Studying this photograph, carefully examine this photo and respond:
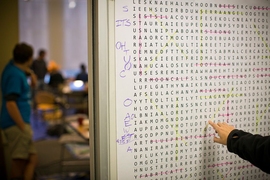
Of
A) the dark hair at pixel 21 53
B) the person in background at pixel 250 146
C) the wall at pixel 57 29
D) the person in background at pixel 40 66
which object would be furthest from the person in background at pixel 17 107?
the wall at pixel 57 29

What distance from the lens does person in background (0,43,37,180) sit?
8.86 ft

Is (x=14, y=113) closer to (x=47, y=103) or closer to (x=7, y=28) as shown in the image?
(x=7, y=28)

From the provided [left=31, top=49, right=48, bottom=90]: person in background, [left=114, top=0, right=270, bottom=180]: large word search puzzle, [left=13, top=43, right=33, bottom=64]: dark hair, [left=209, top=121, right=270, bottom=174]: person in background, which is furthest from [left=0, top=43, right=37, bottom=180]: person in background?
[left=31, top=49, right=48, bottom=90]: person in background

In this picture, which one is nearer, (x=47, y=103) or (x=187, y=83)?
(x=187, y=83)

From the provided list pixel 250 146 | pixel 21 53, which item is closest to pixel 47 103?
pixel 21 53

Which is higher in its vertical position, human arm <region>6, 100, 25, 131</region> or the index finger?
the index finger

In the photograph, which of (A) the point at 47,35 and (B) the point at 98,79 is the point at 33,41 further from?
(B) the point at 98,79

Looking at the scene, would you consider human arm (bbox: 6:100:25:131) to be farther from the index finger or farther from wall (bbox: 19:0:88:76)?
wall (bbox: 19:0:88:76)

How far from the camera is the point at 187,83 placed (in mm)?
1427

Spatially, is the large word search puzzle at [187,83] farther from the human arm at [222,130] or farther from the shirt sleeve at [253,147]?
the shirt sleeve at [253,147]

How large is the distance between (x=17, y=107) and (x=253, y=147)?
2.32 m

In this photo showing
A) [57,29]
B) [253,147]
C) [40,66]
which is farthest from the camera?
[57,29]

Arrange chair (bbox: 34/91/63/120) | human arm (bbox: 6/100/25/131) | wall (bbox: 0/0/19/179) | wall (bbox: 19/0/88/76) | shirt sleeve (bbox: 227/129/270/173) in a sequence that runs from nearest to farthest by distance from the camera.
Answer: shirt sleeve (bbox: 227/129/270/173)
human arm (bbox: 6/100/25/131)
wall (bbox: 0/0/19/179)
chair (bbox: 34/91/63/120)
wall (bbox: 19/0/88/76)

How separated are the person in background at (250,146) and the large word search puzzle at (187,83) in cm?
18
